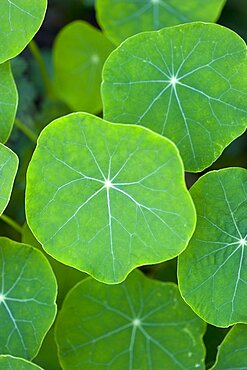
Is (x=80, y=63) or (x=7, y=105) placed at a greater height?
(x=7, y=105)

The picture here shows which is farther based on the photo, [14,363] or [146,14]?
[146,14]

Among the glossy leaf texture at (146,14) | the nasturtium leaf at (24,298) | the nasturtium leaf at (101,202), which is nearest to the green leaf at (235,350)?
the nasturtium leaf at (101,202)

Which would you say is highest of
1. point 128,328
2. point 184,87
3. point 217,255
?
point 184,87

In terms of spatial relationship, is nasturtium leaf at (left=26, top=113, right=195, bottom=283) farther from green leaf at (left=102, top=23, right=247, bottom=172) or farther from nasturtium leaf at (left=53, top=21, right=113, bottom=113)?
nasturtium leaf at (left=53, top=21, right=113, bottom=113)

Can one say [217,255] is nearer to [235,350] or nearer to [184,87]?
[235,350]

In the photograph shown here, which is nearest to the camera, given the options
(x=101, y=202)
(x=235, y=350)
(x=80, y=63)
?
(x=101, y=202)

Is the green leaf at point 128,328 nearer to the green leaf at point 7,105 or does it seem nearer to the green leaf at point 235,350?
the green leaf at point 235,350

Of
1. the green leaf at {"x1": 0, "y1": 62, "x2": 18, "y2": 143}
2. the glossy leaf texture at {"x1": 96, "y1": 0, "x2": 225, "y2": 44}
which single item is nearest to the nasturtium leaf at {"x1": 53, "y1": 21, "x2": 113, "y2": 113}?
the glossy leaf texture at {"x1": 96, "y1": 0, "x2": 225, "y2": 44}

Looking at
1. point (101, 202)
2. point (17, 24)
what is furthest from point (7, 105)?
point (101, 202)
